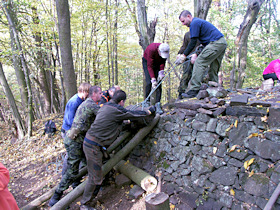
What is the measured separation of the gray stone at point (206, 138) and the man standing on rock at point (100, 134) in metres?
1.26

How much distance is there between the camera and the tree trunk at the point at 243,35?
779 centimetres

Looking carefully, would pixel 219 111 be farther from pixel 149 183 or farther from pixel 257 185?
pixel 149 183

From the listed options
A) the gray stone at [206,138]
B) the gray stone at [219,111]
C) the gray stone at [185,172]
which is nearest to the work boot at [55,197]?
the gray stone at [185,172]

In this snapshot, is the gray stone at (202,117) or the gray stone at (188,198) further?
the gray stone at (202,117)

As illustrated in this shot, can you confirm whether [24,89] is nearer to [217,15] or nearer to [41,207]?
[41,207]

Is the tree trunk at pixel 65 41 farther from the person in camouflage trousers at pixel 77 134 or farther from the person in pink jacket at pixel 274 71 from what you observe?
the person in pink jacket at pixel 274 71

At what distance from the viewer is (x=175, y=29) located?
53.3 feet

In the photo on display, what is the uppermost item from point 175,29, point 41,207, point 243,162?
point 175,29

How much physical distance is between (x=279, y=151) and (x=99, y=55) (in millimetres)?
11928

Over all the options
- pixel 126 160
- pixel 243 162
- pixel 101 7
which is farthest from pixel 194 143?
pixel 101 7

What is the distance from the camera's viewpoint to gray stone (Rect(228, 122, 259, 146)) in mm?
2893

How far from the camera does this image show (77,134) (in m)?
3.73

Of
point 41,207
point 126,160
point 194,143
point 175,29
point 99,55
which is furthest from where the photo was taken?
point 175,29

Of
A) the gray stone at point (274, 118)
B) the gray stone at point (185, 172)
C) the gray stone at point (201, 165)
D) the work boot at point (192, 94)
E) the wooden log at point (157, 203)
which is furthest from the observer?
the work boot at point (192, 94)
